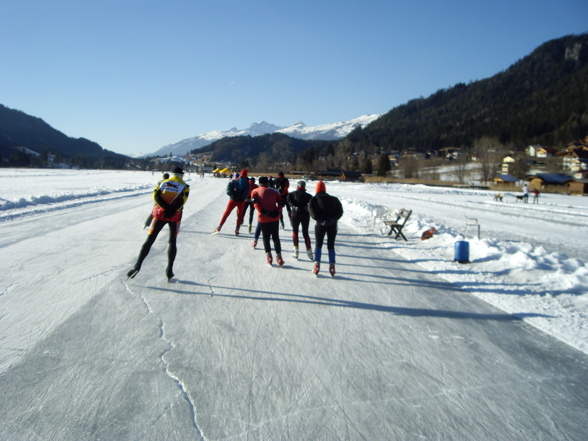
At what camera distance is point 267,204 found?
259 inches

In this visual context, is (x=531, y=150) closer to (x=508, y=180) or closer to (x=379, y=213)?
(x=508, y=180)

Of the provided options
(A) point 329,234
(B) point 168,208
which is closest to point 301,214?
(A) point 329,234

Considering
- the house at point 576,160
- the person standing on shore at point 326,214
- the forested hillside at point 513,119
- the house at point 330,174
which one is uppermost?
the forested hillside at point 513,119

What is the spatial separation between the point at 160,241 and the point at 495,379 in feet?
24.1

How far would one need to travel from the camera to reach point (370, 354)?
3.46 m

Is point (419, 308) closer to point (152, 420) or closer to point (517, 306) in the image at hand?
point (517, 306)

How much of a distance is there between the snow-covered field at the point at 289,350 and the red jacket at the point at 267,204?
3.13ft

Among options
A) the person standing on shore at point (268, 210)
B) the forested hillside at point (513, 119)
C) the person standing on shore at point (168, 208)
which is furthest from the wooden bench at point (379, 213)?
the forested hillside at point (513, 119)

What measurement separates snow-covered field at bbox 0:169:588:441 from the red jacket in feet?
3.13

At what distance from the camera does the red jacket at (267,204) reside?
6.57 meters

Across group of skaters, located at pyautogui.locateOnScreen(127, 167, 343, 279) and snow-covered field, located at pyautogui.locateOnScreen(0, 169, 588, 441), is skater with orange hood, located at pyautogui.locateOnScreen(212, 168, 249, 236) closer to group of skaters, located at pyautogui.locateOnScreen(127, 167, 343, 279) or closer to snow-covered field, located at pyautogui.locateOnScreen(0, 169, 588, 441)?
group of skaters, located at pyautogui.locateOnScreen(127, 167, 343, 279)

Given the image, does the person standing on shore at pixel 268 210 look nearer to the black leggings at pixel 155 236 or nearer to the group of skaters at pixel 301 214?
the group of skaters at pixel 301 214

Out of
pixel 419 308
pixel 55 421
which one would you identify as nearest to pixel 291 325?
pixel 419 308

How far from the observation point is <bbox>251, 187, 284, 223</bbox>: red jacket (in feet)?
21.6
